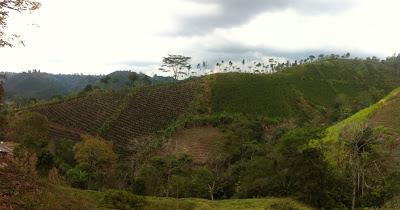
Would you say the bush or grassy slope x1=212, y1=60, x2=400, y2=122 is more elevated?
grassy slope x1=212, y1=60, x2=400, y2=122

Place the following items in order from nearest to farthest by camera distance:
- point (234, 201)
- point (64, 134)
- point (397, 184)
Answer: point (234, 201) < point (397, 184) < point (64, 134)

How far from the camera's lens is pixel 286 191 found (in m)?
36.9

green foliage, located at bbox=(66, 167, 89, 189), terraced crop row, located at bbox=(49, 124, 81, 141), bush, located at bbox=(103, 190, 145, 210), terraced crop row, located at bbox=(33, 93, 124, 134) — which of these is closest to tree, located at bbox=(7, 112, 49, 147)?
terraced crop row, located at bbox=(49, 124, 81, 141)

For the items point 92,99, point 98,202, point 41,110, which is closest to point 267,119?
point 92,99

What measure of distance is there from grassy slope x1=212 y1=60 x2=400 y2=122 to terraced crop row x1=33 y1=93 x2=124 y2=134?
23.9m

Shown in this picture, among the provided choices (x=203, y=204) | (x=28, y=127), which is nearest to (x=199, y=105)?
(x=28, y=127)

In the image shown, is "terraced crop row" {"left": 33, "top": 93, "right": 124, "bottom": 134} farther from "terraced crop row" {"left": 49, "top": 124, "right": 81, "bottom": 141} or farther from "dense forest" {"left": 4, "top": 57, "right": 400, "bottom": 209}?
"terraced crop row" {"left": 49, "top": 124, "right": 81, "bottom": 141}

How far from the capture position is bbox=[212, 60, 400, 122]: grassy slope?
10294 cm

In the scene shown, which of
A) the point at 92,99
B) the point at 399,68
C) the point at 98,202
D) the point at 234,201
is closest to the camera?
the point at 98,202

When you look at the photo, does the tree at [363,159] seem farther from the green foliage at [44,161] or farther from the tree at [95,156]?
the green foliage at [44,161]

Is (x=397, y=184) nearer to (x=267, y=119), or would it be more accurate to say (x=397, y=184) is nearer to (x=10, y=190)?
(x=10, y=190)

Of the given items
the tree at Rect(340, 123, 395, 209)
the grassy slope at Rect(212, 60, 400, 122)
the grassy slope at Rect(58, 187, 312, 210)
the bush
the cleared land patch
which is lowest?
the cleared land patch

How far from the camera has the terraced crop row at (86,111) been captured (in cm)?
9175

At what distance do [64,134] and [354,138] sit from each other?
211 ft
